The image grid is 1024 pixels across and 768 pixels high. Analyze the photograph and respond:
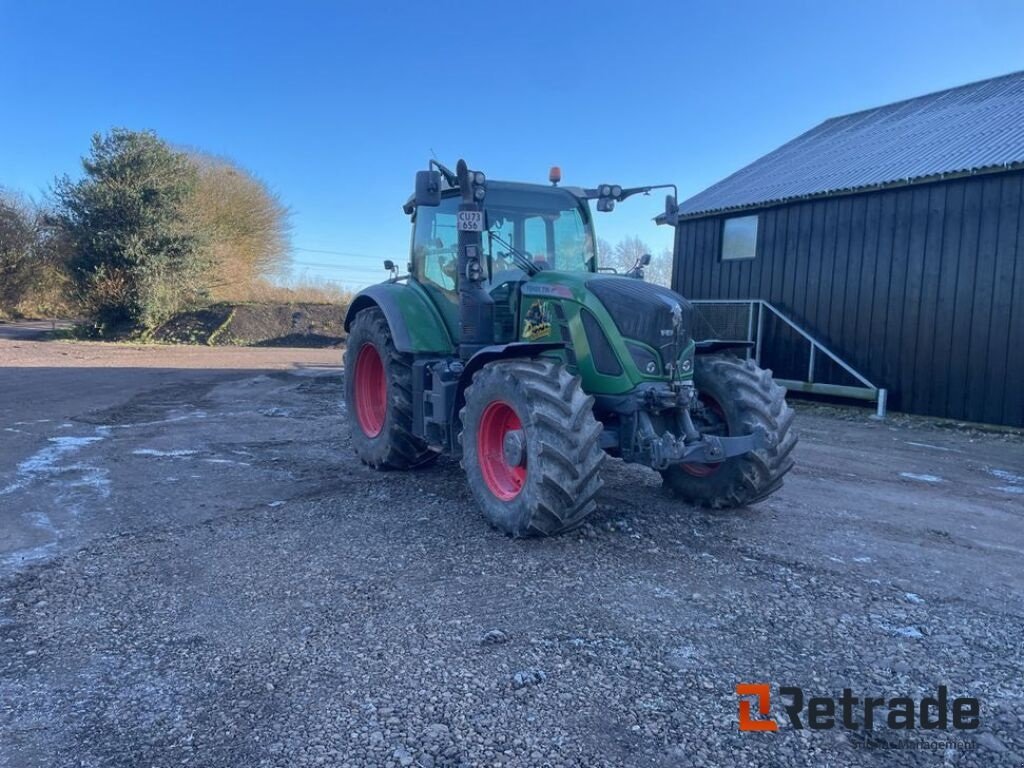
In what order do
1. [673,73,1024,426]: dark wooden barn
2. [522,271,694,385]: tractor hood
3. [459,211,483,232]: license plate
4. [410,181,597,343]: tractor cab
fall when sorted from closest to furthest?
[522,271,694,385]: tractor hood → [459,211,483,232]: license plate → [410,181,597,343]: tractor cab → [673,73,1024,426]: dark wooden barn

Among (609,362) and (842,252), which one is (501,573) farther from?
(842,252)

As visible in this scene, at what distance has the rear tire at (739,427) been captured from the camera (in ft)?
16.5

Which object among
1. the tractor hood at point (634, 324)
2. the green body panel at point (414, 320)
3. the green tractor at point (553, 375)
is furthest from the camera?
the green body panel at point (414, 320)

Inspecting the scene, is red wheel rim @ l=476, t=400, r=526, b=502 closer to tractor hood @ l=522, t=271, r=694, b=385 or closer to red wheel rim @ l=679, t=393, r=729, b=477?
tractor hood @ l=522, t=271, r=694, b=385

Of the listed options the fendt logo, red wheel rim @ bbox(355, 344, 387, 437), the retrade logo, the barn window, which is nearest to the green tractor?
red wheel rim @ bbox(355, 344, 387, 437)

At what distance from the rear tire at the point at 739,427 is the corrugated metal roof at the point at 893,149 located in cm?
754

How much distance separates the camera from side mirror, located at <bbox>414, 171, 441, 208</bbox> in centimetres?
526

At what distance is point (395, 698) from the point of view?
2844mm

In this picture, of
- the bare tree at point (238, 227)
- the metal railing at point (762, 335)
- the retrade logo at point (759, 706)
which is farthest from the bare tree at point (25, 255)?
the retrade logo at point (759, 706)

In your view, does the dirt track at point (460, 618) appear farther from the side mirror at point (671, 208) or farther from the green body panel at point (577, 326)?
the side mirror at point (671, 208)

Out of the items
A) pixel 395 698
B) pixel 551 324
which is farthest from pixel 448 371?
pixel 395 698

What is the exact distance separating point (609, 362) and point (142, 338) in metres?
21.4

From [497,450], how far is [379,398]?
2.64 metres

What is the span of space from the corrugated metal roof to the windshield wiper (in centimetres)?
807
